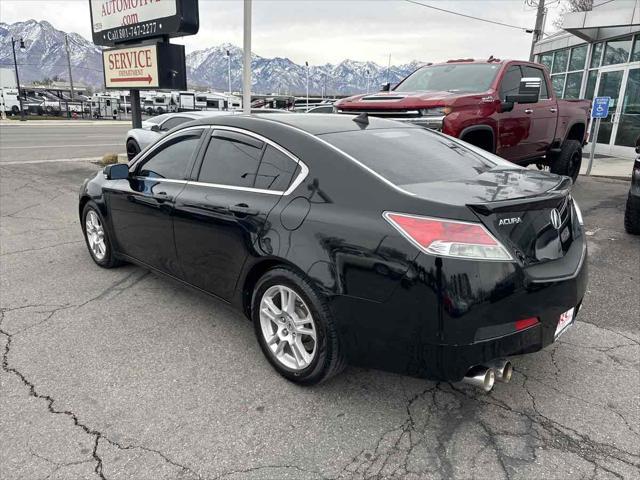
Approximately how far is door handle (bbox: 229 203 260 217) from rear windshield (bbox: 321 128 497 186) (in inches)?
24.5

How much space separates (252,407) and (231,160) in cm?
159

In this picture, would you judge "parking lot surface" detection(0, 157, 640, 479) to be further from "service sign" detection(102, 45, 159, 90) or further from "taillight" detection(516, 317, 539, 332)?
"service sign" detection(102, 45, 159, 90)

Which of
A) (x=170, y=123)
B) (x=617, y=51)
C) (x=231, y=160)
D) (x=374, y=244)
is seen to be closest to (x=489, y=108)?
(x=231, y=160)

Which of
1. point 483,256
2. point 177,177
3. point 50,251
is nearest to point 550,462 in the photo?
point 483,256

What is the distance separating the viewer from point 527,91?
6.23 meters

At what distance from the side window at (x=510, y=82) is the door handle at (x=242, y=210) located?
4.81 metres

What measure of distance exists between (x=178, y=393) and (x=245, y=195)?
124cm

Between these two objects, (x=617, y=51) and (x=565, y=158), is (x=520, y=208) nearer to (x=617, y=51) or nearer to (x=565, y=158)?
(x=565, y=158)

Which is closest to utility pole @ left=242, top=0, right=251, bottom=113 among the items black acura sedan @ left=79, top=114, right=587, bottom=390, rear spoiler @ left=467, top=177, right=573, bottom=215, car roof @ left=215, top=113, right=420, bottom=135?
car roof @ left=215, top=113, right=420, bottom=135

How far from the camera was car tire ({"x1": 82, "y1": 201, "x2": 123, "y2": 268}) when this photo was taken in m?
Result: 4.64

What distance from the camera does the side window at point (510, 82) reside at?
21.7 ft

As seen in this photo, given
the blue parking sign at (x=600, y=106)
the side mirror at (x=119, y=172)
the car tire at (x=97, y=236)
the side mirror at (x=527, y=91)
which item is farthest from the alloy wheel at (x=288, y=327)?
the blue parking sign at (x=600, y=106)

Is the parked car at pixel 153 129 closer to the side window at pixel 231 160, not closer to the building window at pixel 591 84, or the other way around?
the side window at pixel 231 160

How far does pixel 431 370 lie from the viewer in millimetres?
2381
